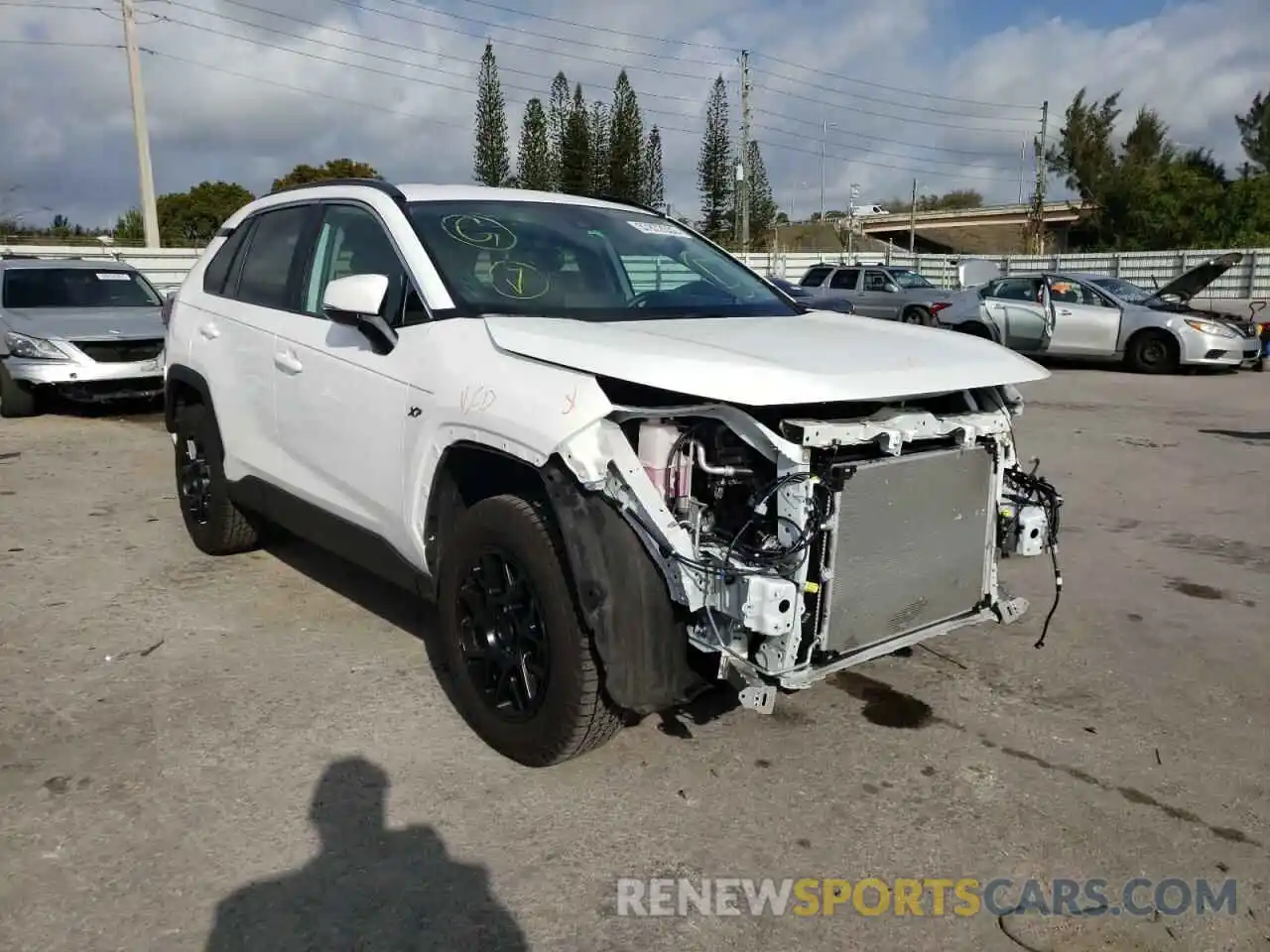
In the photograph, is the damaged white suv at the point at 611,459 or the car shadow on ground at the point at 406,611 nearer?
the damaged white suv at the point at 611,459

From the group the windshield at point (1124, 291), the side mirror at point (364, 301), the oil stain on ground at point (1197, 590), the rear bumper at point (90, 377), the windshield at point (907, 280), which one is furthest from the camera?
the windshield at point (907, 280)

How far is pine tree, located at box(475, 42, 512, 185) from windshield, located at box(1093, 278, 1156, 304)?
36646 millimetres

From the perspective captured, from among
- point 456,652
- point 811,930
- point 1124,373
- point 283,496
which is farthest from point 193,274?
point 1124,373

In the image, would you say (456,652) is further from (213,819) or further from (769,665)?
(769,665)

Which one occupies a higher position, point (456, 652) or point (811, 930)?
point (456, 652)

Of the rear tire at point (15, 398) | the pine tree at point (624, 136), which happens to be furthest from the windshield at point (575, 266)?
the pine tree at point (624, 136)

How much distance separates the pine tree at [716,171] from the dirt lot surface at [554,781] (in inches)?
1912

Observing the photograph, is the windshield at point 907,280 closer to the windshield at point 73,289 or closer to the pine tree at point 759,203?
the windshield at point 73,289

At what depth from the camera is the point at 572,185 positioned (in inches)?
1954

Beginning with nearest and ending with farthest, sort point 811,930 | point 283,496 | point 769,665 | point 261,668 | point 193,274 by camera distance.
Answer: point 811,930 → point 769,665 → point 261,668 → point 283,496 → point 193,274

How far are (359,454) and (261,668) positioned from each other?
1.03 metres

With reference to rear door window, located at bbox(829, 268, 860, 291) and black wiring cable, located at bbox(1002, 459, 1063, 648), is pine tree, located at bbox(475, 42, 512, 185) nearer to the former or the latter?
rear door window, located at bbox(829, 268, 860, 291)

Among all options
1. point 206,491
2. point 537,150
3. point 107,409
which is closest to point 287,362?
point 206,491

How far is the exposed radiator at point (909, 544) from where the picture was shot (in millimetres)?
3043
